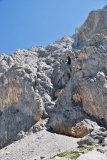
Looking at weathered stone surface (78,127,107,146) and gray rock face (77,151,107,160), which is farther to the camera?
weathered stone surface (78,127,107,146)

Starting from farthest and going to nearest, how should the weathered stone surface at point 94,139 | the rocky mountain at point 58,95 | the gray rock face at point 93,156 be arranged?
the rocky mountain at point 58,95
the weathered stone surface at point 94,139
the gray rock face at point 93,156

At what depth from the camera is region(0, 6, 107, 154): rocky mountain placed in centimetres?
3728

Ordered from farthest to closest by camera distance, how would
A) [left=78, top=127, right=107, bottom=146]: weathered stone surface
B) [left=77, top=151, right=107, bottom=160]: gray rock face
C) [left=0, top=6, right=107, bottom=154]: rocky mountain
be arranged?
1. [left=0, top=6, right=107, bottom=154]: rocky mountain
2. [left=78, top=127, right=107, bottom=146]: weathered stone surface
3. [left=77, top=151, right=107, bottom=160]: gray rock face

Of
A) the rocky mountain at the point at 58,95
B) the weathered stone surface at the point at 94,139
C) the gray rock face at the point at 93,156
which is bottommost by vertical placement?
the gray rock face at the point at 93,156

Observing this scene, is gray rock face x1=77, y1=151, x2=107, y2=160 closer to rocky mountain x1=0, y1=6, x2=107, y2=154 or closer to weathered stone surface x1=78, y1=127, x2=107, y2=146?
weathered stone surface x1=78, y1=127, x2=107, y2=146

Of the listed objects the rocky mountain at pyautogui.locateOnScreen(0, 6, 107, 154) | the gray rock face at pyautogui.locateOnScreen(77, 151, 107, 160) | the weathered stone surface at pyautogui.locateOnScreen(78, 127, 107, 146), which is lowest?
the gray rock face at pyautogui.locateOnScreen(77, 151, 107, 160)

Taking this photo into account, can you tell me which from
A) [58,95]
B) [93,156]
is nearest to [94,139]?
[93,156]

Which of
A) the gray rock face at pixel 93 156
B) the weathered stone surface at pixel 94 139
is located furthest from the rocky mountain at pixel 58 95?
the gray rock face at pixel 93 156

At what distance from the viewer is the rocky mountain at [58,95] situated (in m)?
37.3

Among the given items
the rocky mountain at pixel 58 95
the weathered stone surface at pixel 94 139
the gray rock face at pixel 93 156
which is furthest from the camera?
the rocky mountain at pixel 58 95

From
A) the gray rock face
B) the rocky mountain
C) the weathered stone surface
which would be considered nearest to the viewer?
the gray rock face

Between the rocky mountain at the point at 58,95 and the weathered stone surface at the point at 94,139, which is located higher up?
the rocky mountain at the point at 58,95

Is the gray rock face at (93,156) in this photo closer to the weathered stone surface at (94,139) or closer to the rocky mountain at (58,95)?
the weathered stone surface at (94,139)

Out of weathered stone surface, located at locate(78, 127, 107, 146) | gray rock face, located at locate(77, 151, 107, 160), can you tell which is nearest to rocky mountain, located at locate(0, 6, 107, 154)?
weathered stone surface, located at locate(78, 127, 107, 146)
